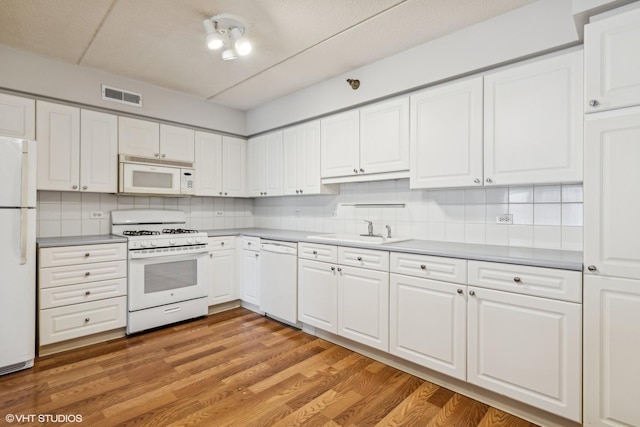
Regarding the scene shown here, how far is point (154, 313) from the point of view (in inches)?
126

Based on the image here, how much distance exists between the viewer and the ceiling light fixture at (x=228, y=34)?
7.39 feet

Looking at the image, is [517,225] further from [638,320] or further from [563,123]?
[638,320]

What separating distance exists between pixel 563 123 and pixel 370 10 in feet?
4.57

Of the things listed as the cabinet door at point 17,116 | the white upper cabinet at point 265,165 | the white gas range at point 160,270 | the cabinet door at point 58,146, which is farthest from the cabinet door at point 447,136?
the cabinet door at point 17,116

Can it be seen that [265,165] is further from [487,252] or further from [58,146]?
[487,252]

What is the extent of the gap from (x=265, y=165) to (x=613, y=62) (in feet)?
10.9

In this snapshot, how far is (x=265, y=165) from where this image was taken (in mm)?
4152

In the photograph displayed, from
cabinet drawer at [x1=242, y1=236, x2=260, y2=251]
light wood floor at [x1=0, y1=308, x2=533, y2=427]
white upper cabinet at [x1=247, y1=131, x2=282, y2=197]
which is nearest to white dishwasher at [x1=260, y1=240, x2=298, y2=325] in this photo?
cabinet drawer at [x1=242, y1=236, x2=260, y2=251]

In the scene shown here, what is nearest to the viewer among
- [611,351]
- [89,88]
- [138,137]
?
[611,351]

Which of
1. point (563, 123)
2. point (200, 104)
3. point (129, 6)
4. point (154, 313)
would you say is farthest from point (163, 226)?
point (563, 123)

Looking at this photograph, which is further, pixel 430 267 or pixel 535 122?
pixel 430 267

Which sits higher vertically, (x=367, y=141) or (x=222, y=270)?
(x=367, y=141)

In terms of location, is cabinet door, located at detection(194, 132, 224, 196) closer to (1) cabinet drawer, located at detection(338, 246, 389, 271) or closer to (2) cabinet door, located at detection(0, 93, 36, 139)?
(2) cabinet door, located at detection(0, 93, 36, 139)

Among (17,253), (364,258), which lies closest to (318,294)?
(364,258)
